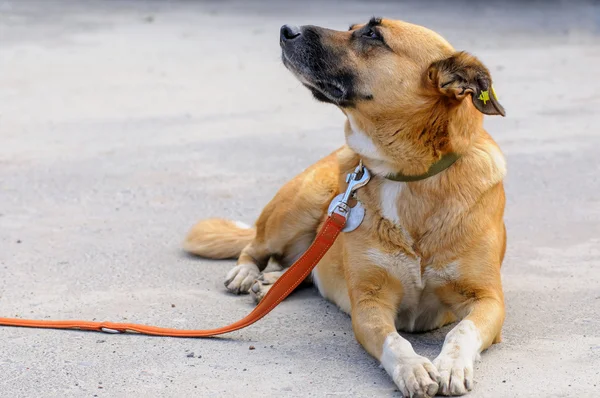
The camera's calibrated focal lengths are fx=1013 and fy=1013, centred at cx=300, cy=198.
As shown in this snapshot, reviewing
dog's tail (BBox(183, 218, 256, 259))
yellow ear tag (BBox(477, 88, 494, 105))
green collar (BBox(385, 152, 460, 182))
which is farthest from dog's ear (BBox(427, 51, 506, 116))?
dog's tail (BBox(183, 218, 256, 259))

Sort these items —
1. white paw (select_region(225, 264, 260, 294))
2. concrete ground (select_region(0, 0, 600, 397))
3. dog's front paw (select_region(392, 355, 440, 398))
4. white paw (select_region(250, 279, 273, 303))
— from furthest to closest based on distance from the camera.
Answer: white paw (select_region(225, 264, 260, 294)), white paw (select_region(250, 279, 273, 303)), concrete ground (select_region(0, 0, 600, 397)), dog's front paw (select_region(392, 355, 440, 398))

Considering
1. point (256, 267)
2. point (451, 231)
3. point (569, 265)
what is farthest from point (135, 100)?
point (451, 231)

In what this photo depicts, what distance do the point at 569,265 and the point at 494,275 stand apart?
120 cm

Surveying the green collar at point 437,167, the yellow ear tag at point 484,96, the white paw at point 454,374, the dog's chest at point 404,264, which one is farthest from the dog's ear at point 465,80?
the white paw at point 454,374

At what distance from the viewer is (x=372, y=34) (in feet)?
13.3

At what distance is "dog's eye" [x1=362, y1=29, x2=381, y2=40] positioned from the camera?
406cm

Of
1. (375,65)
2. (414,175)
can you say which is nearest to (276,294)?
(414,175)

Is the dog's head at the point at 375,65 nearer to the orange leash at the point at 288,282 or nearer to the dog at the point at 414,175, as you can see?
the dog at the point at 414,175

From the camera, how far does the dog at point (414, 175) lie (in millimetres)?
3847

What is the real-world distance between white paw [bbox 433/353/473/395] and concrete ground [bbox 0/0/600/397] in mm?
69

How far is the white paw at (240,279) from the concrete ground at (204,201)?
8cm

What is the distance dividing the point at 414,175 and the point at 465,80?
418 mm

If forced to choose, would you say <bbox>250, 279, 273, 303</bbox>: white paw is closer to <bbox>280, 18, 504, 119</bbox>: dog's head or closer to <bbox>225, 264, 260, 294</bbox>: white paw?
<bbox>225, 264, 260, 294</bbox>: white paw

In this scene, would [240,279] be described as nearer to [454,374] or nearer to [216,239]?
[216,239]
